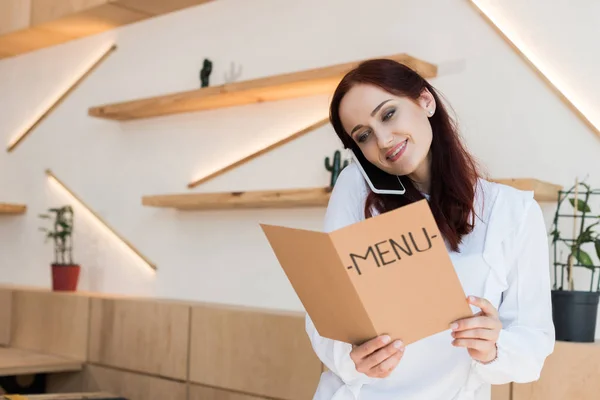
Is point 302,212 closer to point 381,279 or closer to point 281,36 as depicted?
point 281,36

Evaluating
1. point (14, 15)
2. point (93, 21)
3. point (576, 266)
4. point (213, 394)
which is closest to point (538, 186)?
point (576, 266)

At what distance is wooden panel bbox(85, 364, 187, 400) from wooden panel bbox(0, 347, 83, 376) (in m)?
0.09

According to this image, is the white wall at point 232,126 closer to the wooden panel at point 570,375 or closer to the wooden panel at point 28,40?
the wooden panel at point 28,40

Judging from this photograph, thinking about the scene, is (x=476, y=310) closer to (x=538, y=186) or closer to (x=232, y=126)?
(x=538, y=186)

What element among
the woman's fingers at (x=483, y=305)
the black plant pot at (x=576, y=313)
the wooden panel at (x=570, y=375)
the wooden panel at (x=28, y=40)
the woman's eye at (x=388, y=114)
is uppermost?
the wooden panel at (x=28, y=40)

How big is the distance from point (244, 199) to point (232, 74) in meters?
0.64

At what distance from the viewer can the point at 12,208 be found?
408 centimetres

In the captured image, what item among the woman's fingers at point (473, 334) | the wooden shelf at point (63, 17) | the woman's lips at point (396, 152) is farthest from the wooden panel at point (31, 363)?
the woman's fingers at point (473, 334)

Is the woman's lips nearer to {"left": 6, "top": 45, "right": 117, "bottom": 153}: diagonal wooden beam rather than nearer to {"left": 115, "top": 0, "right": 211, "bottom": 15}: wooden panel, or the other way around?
{"left": 115, "top": 0, "right": 211, "bottom": 15}: wooden panel

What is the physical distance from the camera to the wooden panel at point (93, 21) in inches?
139

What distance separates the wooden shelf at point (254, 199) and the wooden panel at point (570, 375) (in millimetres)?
457

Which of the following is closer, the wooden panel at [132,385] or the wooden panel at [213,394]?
the wooden panel at [213,394]

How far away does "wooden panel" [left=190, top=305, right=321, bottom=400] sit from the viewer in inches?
99.0

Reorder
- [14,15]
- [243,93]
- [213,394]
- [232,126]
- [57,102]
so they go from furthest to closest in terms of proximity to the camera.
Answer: [57,102] < [14,15] < [232,126] < [243,93] < [213,394]
